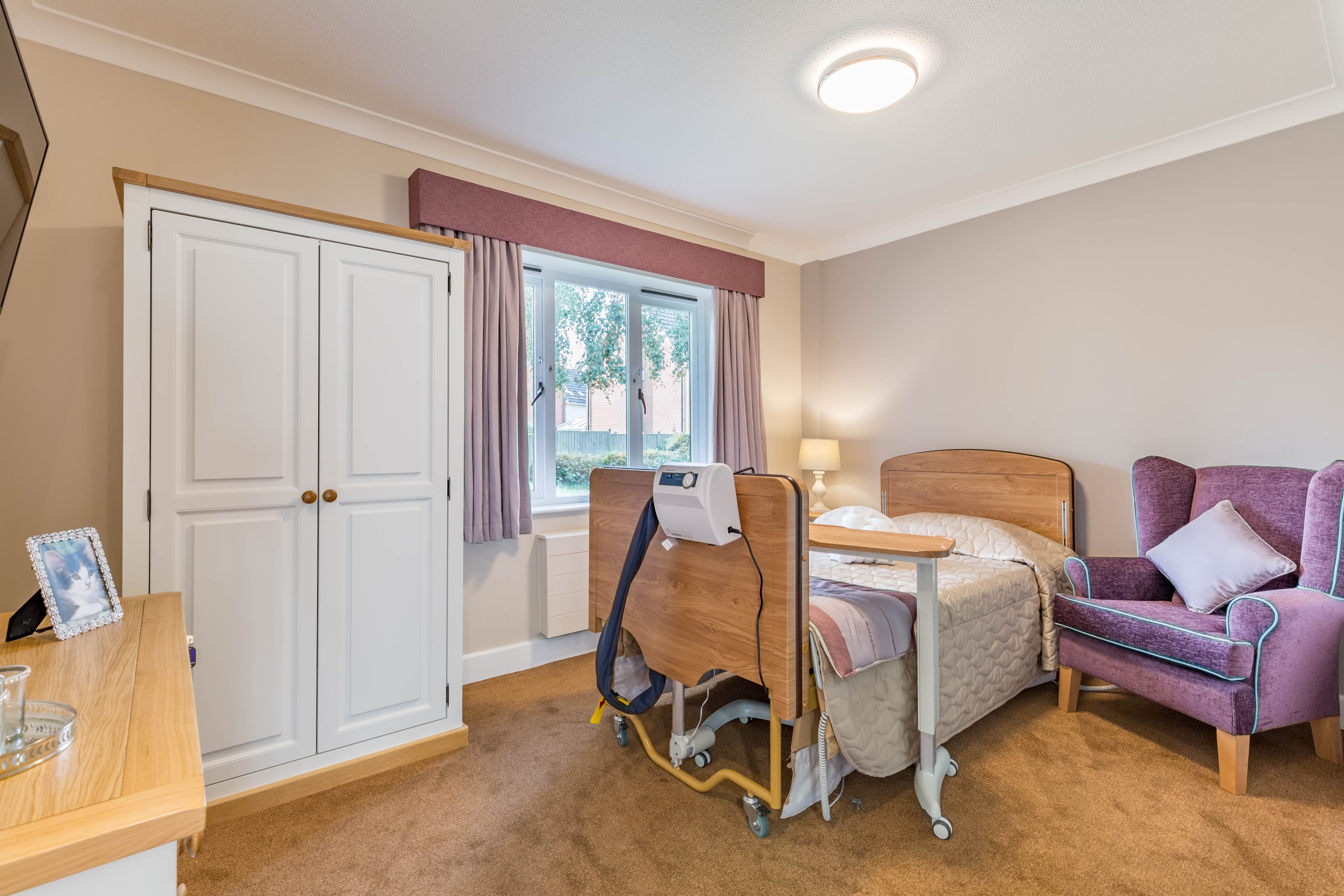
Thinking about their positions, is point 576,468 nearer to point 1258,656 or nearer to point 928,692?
point 928,692

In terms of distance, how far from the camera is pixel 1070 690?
263 cm

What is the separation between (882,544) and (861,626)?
0.32 m

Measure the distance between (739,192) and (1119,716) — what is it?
9.93 ft

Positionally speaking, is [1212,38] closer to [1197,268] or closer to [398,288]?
[1197,268]

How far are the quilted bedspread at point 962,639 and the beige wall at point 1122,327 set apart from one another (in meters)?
0.60

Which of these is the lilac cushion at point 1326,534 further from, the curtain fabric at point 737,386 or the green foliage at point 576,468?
the green foliage at point 576,468

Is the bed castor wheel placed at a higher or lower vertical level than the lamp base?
lower

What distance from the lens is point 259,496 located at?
1.94 meters

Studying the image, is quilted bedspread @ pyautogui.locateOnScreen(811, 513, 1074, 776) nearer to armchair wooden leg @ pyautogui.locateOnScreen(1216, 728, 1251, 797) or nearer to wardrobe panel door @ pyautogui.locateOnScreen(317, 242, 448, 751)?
armchair wooden leg @ pyautogui.locateOnScreen(1216, 728, 1251, 797)

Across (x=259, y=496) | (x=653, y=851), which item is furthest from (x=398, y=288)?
(x=653, y=851)

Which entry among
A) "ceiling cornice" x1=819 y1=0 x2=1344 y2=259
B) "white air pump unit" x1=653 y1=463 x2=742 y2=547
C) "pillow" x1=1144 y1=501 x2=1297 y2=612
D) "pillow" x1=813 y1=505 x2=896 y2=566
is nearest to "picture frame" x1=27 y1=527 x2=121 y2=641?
"white air pump unit" x1=653 y1=463 x2=742 y2=547

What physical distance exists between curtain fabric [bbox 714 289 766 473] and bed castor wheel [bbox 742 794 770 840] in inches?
87.7

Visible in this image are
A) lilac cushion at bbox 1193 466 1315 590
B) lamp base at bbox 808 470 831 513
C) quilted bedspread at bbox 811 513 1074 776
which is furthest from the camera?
lamp base at bbox 808 470 831 513

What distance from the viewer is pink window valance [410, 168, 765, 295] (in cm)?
277
